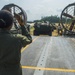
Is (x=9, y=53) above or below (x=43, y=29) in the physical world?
above

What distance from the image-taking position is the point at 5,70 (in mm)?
3516

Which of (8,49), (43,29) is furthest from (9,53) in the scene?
(43,29)

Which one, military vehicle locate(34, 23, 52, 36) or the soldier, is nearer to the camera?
the soldier

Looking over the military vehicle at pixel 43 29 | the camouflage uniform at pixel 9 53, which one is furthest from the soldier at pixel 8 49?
the military vehicle at pixel 43 29

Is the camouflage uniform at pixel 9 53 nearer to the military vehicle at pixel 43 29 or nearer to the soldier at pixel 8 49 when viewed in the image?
the soldier at pixel 8 49

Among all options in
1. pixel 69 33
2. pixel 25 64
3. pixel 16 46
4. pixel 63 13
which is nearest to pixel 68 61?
pixel 25 64

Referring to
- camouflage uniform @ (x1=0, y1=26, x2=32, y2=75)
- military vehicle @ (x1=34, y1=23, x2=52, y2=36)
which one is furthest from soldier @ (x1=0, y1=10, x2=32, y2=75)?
military vehicle @ (x1=34, y1=23, x2=52, y2=36)

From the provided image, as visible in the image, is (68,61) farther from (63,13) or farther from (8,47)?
(63,13)

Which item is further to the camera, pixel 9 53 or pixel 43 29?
pixel 43 29

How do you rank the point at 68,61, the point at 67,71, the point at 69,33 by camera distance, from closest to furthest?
the point at 67,71 < the point at 68,61 < the point at 69,33

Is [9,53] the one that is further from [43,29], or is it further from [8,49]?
[43,29]

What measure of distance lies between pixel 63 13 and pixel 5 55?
24152 millimetres

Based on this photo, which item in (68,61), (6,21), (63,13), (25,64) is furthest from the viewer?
(63,13)

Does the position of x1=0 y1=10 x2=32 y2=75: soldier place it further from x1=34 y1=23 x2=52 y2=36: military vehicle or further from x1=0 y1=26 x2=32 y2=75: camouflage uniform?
x1=34 y1=23 x2=52 y2=36: military vehicle
